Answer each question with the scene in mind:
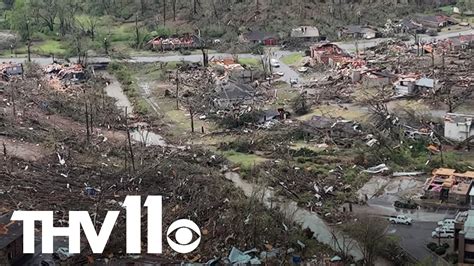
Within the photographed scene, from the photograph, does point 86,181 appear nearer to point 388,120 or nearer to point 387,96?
point 388,120

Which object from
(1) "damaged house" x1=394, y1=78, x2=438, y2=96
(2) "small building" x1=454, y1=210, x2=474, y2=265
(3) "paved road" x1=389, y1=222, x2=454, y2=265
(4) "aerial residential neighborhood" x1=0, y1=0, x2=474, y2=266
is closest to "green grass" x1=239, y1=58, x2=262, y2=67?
(4) "aerial residential neighborhood" x1=0, y1=0, x2=474, y2=266

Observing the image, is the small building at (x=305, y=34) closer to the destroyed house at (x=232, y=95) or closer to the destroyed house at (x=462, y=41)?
the destroyed house at (x=462, y=41)

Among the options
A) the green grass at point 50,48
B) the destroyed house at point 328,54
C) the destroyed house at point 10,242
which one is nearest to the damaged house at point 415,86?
the destroyed house at point 328,54

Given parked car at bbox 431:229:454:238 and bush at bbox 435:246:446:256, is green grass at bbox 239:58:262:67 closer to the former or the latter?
parked car at bbox 431:229:454:238

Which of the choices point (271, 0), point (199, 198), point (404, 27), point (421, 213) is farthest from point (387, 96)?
point (271, 0)

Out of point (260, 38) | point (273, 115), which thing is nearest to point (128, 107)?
point (273, 115)
